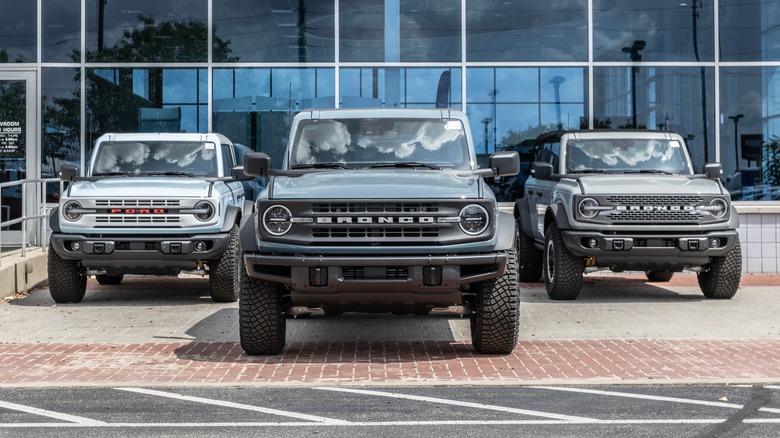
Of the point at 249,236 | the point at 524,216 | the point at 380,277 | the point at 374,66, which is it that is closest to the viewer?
the point at 380,277

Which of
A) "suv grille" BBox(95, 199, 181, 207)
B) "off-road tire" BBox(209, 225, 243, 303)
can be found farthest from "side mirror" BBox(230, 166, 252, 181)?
"suv grille" BBox(95, 199, 181, 207)

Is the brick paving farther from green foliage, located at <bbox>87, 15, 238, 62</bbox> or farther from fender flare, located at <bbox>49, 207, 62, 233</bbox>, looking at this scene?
green foliage, located at <bbox>87, 15, 238, 62</bbox>

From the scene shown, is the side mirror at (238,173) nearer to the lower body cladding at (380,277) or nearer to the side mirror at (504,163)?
the side mirror at (504,163)

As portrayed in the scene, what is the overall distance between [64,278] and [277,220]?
5.28m

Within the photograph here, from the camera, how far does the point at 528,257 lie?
16.3 meters

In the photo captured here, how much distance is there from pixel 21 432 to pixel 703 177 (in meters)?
9.65

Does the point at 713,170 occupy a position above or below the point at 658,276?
above

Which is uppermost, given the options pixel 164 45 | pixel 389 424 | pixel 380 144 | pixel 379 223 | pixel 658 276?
pixel 164 45

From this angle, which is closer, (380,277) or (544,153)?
(380,277)

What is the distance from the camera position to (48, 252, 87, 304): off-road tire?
13.6 metres

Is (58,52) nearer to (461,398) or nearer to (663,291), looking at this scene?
(663,291)

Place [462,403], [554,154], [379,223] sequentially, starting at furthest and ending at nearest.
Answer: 1. [554,154]
2. [379,223]
3. [462,403]

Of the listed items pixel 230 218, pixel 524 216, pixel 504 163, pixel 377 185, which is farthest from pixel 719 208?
pixel 377 185

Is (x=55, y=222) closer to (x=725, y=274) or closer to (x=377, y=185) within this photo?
(x=377, y=185)
